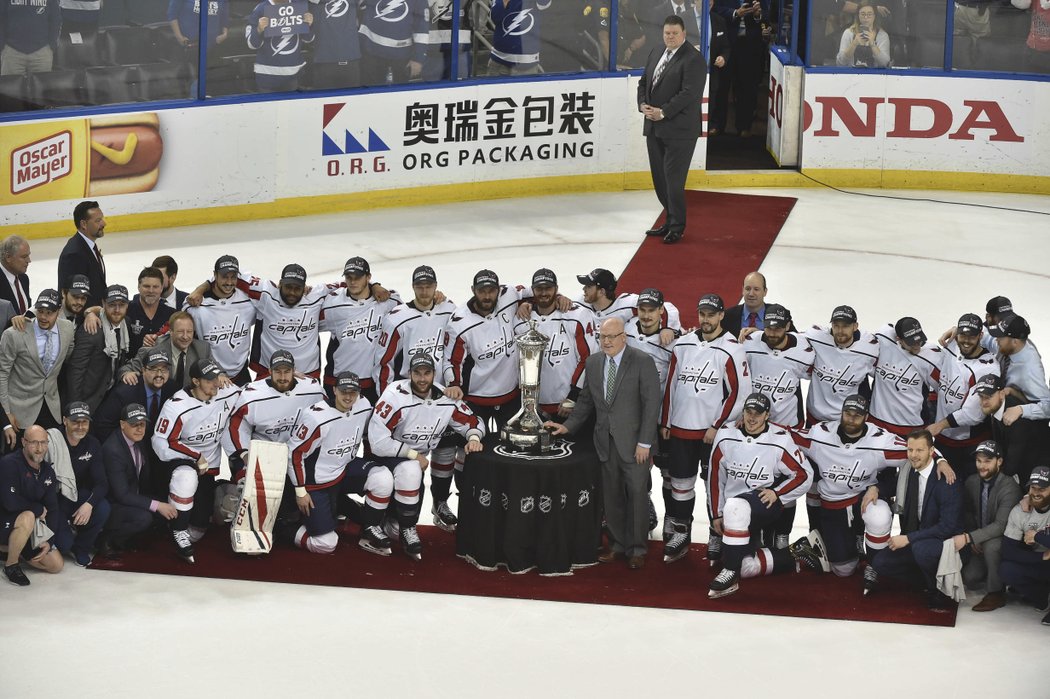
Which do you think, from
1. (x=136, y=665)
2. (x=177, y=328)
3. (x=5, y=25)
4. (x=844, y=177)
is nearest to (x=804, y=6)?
(x=844, y=177)

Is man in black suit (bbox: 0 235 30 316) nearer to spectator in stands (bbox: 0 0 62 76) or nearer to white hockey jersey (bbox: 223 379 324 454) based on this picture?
white hockey jersey (bbox: 223 379 324 454)

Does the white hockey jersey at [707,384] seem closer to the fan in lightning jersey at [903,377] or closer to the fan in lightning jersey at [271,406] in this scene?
Result: the fan in lightning jersey at [903,377]

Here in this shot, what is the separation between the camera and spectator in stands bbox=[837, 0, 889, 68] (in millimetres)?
17672

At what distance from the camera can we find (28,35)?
14578 millimetres

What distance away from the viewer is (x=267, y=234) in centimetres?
1565

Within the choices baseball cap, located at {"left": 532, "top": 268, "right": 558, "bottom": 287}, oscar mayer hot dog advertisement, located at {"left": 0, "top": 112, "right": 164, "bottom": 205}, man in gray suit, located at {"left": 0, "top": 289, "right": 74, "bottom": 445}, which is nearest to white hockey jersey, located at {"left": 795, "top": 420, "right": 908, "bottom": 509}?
baseball cap, located at {"left": 532, "top": 268, "right": 558, "bottom": 287}

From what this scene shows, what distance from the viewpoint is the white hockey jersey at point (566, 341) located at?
9672 mm

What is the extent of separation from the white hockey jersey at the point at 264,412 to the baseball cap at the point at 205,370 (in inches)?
7.6

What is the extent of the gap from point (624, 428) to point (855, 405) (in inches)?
47.5

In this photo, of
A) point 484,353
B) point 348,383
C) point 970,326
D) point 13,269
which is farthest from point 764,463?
point 13,269

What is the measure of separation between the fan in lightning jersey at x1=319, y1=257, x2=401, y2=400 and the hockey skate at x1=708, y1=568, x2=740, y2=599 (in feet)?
8.21

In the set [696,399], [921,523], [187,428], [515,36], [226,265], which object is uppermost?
[515,36]

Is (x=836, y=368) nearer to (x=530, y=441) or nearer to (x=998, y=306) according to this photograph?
(x=998, y=306)

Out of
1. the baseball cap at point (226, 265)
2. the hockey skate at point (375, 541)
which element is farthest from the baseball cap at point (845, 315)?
the baseball cap at point (226, 265)
